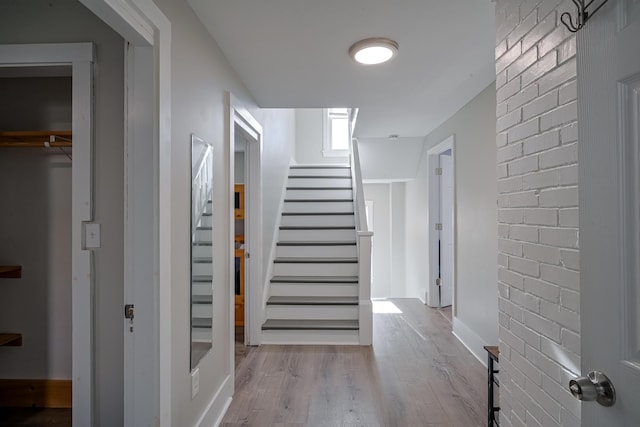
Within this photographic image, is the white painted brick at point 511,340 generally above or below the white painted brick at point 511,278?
below

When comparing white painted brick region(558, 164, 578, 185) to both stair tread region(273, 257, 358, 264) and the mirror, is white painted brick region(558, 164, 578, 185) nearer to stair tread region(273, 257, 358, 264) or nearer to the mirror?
the mirror

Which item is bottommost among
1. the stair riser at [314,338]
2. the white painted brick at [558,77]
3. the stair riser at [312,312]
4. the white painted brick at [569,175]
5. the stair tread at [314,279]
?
the stair riser at [314,338]

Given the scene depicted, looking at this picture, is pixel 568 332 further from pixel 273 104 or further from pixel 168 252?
pixel 273 104

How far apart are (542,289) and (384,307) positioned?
147 inches

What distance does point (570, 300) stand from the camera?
117cm

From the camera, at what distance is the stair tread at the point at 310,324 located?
3.47m

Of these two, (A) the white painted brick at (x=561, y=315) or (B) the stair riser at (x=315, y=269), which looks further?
(B) the stair riser at (x=315, y=269)

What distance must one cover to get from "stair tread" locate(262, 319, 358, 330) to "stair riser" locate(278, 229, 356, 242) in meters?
1.16

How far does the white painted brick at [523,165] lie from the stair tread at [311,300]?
7.84 feet

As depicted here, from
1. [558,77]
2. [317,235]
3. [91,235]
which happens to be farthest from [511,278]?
[317,235]

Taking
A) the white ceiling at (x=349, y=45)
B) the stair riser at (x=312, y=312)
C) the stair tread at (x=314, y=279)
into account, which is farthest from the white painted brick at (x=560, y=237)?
the stair tread at (x=314, y=279)

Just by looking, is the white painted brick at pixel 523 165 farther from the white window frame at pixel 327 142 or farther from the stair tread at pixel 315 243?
the white window frame at pixel 327 142

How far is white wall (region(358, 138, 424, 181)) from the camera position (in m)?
5.28

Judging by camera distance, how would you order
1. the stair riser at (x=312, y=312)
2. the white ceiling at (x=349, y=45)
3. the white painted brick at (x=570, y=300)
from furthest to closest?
the stair riser at (x=312, y=312), the white ceiling at (x=349, y=45), the white painted brick at (x=570, y=300)
